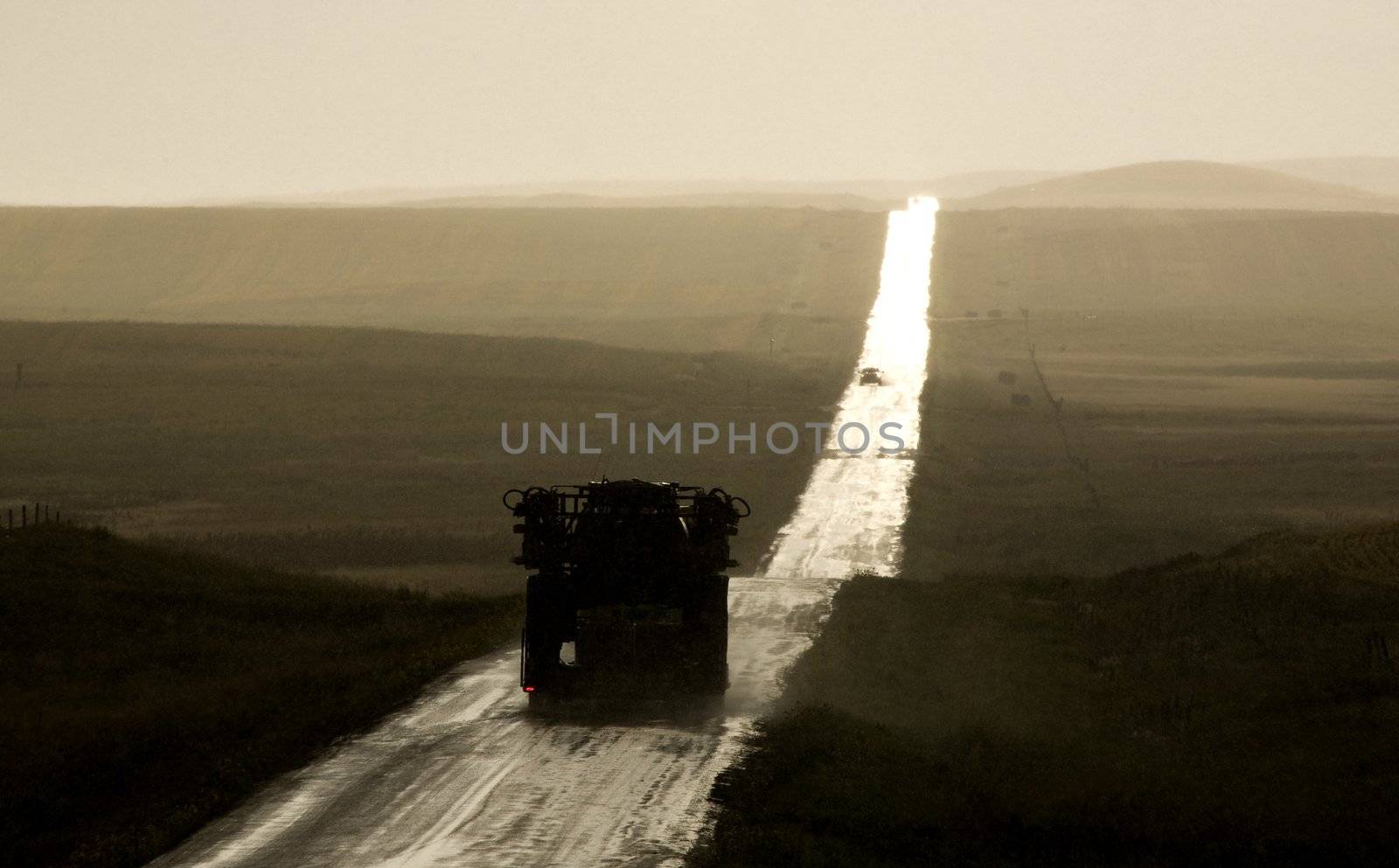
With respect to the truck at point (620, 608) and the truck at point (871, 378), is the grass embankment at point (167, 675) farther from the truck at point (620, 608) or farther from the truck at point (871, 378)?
the truck at point (871, 378)

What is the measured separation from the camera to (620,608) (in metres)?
21.6

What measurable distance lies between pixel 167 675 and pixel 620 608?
22.8 ft

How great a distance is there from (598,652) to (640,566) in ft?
4.09

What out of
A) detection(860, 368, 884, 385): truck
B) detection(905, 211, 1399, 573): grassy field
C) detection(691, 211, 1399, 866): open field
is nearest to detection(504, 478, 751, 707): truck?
detection(691, 211, 1399, 866): open field

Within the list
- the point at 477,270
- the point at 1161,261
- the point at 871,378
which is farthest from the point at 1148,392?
the point at 477,270

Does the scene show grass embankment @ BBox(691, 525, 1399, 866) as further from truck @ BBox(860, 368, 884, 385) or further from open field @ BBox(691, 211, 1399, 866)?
truck @ BBox(860, 368, 884, 385)

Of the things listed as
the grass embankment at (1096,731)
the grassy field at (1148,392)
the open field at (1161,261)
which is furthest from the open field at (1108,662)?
the open field at (1161,261)

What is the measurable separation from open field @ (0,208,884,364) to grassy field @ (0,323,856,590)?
64.5 ft

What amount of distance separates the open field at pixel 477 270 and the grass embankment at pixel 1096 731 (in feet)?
236

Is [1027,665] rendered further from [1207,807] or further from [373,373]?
[373,373]

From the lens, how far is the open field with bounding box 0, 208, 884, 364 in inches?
4833

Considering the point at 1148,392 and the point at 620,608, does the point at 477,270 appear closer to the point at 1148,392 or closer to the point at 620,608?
the point at 1148,392

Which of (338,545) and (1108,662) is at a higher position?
(338,545)

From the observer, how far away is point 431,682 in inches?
906
